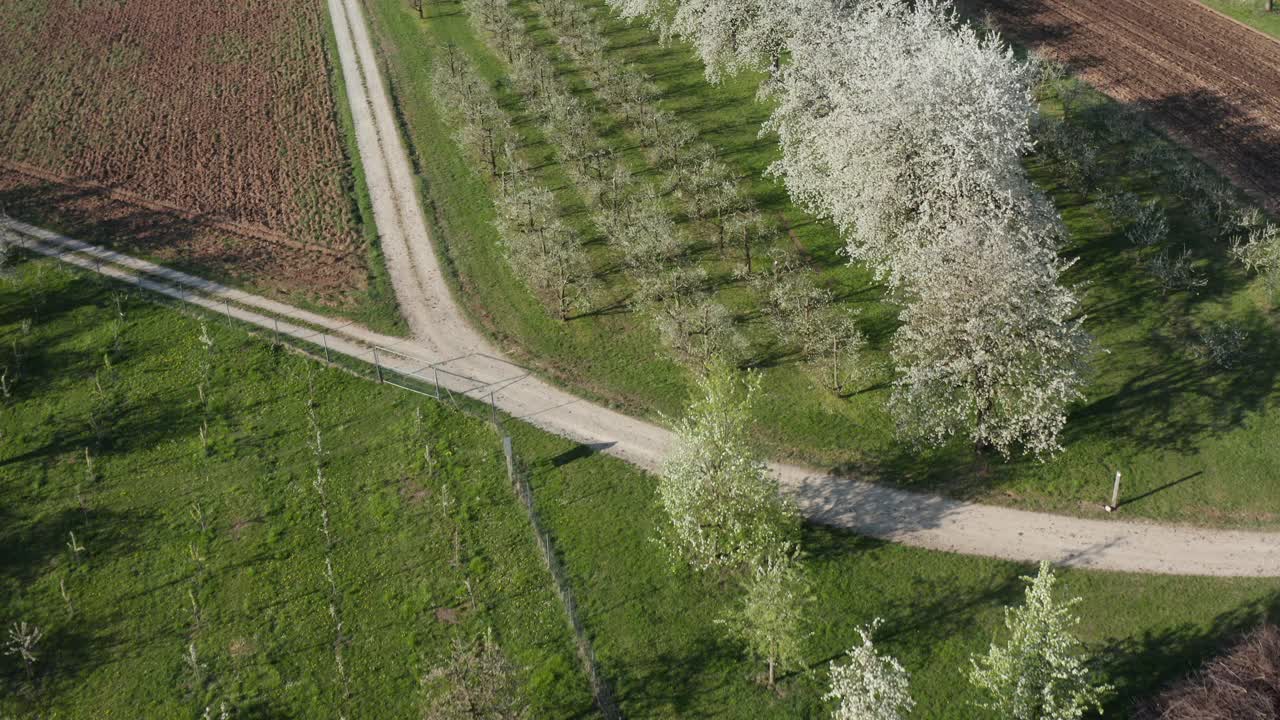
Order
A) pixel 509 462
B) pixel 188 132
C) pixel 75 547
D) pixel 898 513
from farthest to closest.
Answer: pixel 188 132, pixel 509 462, pixel 75 547, pixel 898 513

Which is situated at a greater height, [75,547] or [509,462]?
[509,462]

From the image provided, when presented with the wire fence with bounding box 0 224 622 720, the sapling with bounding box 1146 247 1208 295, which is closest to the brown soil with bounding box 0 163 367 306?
the wire fence with bounding box 0 224 622 720

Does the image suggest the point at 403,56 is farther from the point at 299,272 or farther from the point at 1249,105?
the point at 1249,105

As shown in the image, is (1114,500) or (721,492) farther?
(1114,500)

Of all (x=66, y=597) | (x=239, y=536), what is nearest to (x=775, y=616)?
(x=239, y=536)

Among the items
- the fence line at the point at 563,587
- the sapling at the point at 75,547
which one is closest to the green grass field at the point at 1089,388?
the fence line at the point at 563,587

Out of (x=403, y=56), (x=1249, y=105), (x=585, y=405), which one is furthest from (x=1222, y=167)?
(x=403, y=56)

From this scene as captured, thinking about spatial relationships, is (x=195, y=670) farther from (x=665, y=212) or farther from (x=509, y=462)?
(x=665, y=212)
